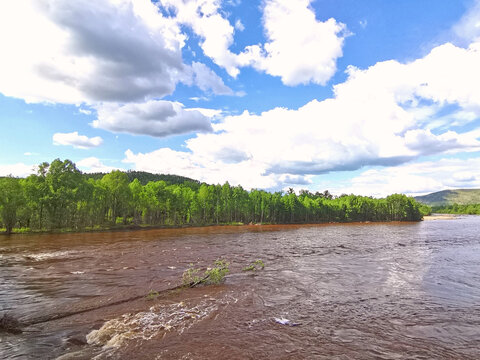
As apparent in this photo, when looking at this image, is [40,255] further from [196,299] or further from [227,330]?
[227,330]

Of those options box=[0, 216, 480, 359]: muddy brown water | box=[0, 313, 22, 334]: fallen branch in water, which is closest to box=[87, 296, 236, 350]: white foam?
box=[0, 216, 480, 359]: muddy brown water

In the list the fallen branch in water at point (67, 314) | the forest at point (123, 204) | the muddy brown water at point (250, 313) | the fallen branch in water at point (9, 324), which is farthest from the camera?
the forest at point (123, 204)

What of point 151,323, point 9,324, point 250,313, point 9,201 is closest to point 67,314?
point 9,324

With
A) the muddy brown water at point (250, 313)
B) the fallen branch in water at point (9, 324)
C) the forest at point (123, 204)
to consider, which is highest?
the forest at point (123, 204)

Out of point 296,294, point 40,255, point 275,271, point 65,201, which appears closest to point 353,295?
point 296,294

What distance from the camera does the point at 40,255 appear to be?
36219mm

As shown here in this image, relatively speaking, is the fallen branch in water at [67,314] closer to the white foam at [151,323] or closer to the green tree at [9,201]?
the white foam at [151,323]

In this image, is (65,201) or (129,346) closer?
(129,346)

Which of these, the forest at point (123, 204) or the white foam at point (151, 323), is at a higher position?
the forest at point (123, 204)

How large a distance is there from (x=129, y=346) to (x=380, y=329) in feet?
38.8

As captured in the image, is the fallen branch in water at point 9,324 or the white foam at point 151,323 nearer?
the white foam at point 151,323

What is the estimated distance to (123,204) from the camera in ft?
333

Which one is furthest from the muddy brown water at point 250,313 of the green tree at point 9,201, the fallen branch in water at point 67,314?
the green tree at point 9,201

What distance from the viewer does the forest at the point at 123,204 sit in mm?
75000
